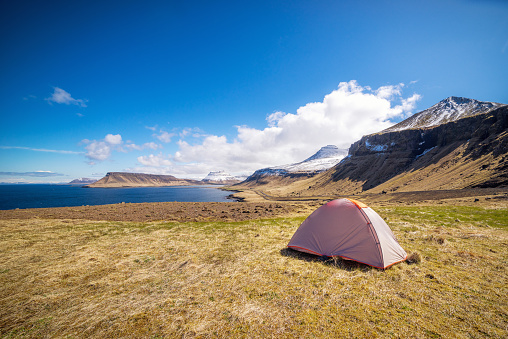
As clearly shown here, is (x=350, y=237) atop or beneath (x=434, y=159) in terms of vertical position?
beneath

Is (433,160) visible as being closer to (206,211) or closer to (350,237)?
(206,211)

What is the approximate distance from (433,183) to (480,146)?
2258 centimetres

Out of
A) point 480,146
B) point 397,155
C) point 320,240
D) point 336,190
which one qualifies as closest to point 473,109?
point 397,155

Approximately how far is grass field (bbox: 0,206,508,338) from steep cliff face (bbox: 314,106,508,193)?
176 ft

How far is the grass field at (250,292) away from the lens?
5.00 m

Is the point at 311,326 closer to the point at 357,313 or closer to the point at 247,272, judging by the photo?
the point at 357,313

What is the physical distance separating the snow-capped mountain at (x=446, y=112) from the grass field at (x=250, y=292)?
156 metres

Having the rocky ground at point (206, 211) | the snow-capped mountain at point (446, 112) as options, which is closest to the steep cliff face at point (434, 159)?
the rocky ground at point (206, 211)

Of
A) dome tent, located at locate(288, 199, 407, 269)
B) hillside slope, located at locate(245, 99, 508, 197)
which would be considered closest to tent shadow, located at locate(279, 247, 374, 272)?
dome tent, located at locate(288, 199, 407, 269)

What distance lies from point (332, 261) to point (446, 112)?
19439cm

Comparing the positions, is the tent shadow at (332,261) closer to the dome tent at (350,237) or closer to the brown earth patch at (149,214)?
the dome tent at (350,237)

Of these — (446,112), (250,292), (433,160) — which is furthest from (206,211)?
(446,112)

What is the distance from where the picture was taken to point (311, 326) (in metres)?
4.93

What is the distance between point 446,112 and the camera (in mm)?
136500
